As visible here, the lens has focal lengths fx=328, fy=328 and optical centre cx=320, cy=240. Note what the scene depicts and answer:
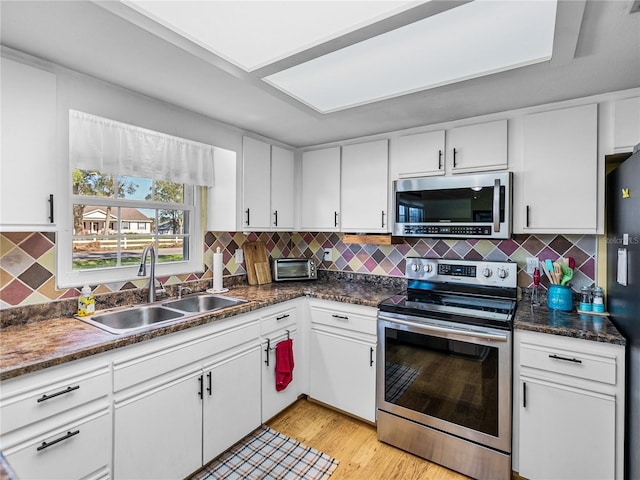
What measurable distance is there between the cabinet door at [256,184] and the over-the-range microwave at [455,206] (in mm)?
1073

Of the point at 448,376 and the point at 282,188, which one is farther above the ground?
the point at 282,188

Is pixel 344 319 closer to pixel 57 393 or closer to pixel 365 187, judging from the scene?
pixel 365 187

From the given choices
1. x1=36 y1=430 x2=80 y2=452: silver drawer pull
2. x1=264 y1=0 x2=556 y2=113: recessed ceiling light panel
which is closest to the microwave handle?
x1=264 y1=0 x2=556 y2=113: recessed ceiling light panel

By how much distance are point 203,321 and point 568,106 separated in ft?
8.13

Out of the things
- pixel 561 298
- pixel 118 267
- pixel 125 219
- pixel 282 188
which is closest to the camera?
pixel 561 298

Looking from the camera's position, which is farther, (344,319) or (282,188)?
(282,188)

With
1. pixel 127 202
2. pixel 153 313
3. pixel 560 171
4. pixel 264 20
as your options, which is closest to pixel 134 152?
pixel 127 202

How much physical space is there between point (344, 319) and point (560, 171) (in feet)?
5.46

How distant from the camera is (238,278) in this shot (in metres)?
2.84

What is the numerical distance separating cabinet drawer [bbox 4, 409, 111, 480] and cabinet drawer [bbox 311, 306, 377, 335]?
4.70ft

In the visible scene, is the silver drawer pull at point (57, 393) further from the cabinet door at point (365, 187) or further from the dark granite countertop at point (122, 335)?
the cabinet door at point (365, 187)

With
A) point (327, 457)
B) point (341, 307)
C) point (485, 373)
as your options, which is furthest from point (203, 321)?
point (485, 373)

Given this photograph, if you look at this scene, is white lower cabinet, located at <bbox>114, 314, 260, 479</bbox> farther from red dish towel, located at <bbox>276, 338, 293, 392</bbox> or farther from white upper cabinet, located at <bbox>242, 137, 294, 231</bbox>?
white upper cabinet, located at <bbox>242, 137, 294, 231</bbox>

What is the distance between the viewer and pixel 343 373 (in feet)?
7.89
